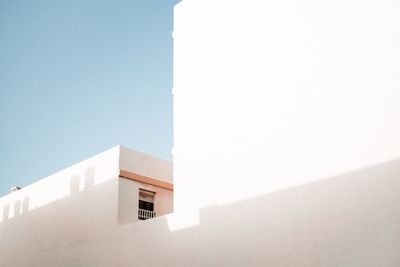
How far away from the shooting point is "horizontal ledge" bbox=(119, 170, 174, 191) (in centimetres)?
1427

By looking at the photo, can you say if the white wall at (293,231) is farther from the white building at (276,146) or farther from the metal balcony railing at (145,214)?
the metal balcony railing at (145,214)

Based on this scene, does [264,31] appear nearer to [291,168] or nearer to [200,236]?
[291,168]

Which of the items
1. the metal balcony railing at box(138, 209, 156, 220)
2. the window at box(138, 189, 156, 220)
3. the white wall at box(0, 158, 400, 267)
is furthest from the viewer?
the window at box(138, 189, 156, 220)

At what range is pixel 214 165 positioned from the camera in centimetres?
1171

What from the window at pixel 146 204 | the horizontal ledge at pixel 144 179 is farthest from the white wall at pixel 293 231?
the horizontal ledge at pixel 144 179

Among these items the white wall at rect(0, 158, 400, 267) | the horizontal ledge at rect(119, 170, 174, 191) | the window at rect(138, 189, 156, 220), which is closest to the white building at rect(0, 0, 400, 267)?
the white wall at rect(0, 158, 400, 267)

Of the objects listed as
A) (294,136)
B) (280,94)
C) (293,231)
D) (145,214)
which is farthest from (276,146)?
(145,214)

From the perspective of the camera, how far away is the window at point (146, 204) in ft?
48.3

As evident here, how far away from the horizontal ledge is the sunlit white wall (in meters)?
2.36

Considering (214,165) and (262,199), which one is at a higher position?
(214,165)

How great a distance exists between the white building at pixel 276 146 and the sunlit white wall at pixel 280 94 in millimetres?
27

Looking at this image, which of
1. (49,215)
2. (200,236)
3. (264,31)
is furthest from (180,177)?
(49,215)

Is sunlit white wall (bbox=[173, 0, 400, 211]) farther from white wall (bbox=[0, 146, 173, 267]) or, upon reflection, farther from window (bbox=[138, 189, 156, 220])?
window (bbox=[138, 189, 156, 220])

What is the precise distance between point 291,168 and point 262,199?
3.36 ft
